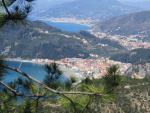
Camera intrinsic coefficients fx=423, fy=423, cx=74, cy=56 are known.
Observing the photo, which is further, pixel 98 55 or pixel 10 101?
pixel 98 55

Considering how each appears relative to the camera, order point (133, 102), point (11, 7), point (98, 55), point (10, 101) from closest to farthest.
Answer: point (11, 7)
point (10, 101)
point (133, 102)
point (98, 55)

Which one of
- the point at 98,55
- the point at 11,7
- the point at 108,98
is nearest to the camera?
the point at 11,7

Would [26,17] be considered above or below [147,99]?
above

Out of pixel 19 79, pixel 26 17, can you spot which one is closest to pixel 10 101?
pixel 19 79

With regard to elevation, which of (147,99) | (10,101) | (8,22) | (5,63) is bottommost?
(147,99)

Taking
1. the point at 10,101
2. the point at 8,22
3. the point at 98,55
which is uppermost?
the point at 8,22

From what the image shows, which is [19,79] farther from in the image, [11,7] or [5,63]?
[11,7]

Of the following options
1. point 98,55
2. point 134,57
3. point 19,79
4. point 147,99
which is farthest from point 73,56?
point 19,79

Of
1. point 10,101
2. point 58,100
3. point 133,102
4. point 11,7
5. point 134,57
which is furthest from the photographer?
point 134,57

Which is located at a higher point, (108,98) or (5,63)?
(5,63)

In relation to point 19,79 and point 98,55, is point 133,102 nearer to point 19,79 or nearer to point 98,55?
point 19,79
